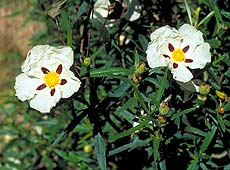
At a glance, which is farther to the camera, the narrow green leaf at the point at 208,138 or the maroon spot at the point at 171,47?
the narrow green leaf at the point at 208,138

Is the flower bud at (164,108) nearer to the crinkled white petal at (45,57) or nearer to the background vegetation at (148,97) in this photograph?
the background vegetation at (148,97)

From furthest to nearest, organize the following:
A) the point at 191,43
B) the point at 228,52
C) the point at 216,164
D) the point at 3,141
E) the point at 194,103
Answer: the point at 3,141 → the point at 216,164 → the point at 228,52 → the point at 194,103 → the point at 191,43

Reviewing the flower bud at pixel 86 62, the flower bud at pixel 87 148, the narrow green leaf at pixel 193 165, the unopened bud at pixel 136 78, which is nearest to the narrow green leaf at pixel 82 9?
the flower bud at pixel 86 62

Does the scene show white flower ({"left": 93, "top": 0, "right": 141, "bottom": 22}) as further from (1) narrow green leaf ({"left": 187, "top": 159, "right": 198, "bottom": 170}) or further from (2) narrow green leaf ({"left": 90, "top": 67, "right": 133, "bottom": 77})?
(1) narrow green leaf ({"left": 187, "top": 159, "right": 198, "bottom": 170})

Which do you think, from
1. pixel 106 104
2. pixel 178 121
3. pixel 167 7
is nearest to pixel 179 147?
pixel 178 121

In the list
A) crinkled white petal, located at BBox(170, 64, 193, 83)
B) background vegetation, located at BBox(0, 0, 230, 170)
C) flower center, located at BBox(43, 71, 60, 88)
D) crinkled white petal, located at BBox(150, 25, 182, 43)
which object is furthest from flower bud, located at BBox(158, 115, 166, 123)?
flower center, located at BBox(43, 71, 60, 88)

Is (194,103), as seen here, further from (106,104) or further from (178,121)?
(106,104)
